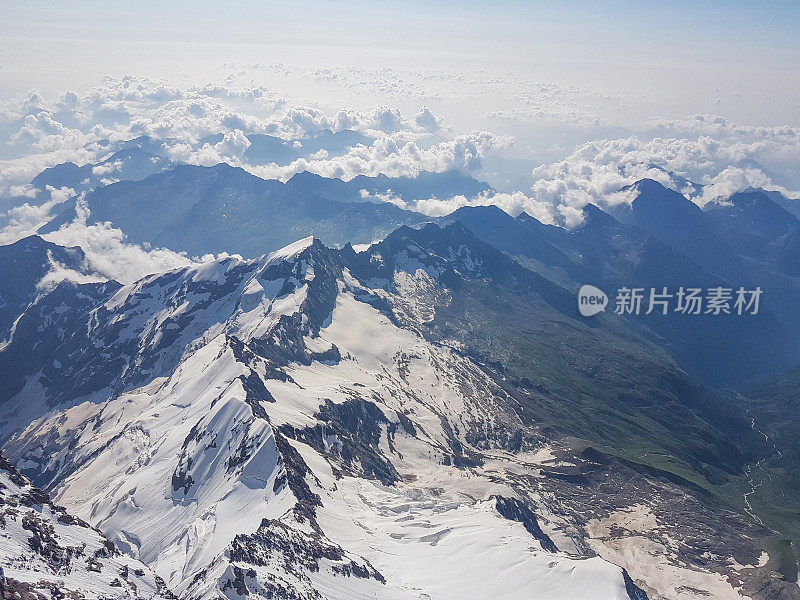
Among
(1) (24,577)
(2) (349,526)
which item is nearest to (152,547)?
(2) (349,526)

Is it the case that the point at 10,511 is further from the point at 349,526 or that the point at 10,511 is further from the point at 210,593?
the point at 349,526

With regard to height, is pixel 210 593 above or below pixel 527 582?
above

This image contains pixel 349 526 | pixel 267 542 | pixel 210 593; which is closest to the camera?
pixel 210 593

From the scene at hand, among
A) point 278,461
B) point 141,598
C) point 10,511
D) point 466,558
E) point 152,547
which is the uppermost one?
point 10,511

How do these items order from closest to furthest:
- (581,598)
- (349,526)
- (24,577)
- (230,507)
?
(24,577), (581,598), (230,507), (349,526)

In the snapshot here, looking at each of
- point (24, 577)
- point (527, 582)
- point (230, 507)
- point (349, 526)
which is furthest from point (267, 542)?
point (527, 582)

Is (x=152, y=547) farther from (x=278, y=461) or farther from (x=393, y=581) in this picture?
(x=393, y=581)

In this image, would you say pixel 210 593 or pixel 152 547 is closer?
pixel 210 593
